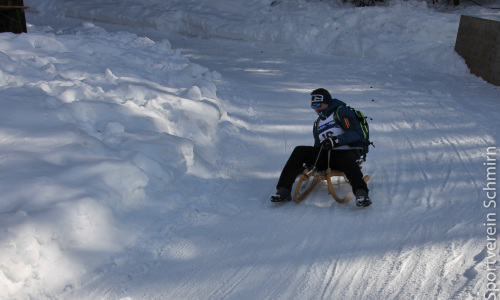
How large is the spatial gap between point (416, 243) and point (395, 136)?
9.92 ft

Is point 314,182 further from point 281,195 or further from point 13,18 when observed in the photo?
point 13,18

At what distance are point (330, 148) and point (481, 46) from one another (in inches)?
270

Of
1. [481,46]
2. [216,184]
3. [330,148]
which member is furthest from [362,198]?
[481,46]

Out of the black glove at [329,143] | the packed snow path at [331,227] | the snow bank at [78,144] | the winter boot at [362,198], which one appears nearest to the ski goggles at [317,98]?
the black glove at [329,143]

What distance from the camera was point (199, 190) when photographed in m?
5.36

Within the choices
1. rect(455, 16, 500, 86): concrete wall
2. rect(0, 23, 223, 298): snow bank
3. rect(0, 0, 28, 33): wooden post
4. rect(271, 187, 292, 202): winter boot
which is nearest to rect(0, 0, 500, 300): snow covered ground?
rect(0, 23, 223, 298): snow bank

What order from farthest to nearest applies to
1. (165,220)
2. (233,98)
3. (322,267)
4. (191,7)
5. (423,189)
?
(191,7) → (233,98) → (423,189) → (165,220) → (322,267)

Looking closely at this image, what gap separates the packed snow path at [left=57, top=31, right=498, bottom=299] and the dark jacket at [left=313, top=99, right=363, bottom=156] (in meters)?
0.60

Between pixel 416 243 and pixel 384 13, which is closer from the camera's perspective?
pixel 416 243

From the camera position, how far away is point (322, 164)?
5.17 m

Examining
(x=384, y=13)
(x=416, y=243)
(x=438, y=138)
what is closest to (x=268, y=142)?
(x=438, y=138)

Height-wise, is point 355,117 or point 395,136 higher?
point 355,117

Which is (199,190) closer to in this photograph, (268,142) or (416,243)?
(268,142)

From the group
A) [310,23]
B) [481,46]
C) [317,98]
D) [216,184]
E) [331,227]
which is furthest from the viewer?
[310,23]
